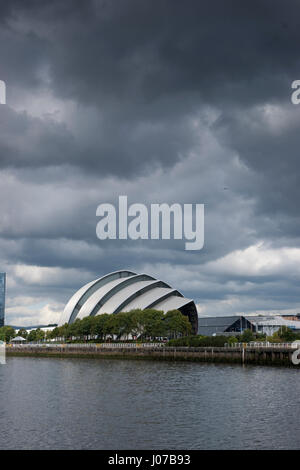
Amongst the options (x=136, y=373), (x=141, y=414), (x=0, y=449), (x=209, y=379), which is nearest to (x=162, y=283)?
(x=136, y=373)

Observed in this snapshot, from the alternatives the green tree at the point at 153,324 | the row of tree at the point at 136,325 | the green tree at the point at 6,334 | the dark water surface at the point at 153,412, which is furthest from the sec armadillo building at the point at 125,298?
the dark water surface at the point at 153,412

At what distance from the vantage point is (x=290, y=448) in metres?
18.2

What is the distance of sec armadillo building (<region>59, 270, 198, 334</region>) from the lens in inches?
3649

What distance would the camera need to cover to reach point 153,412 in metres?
25.2

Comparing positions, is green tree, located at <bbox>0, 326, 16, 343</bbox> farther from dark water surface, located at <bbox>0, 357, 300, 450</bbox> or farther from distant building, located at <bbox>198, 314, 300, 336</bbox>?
dark water surface, located at <bbox>0, 357, 300, 450</bbox>

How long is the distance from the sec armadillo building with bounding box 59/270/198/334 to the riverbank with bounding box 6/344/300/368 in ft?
43.6

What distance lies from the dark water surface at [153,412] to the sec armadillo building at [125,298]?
51192 mm

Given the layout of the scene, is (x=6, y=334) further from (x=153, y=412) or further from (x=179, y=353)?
(x=153, y=412)

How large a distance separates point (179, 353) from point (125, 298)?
32.5m

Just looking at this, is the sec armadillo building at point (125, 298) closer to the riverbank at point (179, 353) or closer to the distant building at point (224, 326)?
the riverbank at point (179, 353)

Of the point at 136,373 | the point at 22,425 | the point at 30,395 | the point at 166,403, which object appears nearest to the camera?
the point at 22,425

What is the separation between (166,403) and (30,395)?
31.6 ft

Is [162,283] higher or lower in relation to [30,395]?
higher
